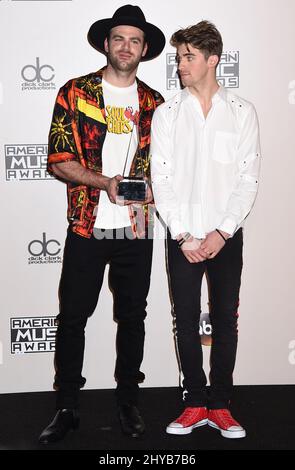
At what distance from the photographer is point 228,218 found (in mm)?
2775

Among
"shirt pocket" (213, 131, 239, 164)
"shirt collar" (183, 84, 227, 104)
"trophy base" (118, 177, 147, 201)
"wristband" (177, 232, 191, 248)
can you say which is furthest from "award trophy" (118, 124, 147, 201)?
"shirt collar" (183, 84, 227, 104)

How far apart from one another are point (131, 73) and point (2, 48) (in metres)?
0.85

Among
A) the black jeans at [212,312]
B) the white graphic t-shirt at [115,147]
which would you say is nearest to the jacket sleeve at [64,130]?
the white graphic t-shirt at [115,147]

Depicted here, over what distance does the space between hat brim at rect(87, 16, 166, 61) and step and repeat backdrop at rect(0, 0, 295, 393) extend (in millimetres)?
206

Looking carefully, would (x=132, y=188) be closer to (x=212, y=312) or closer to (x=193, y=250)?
(x=193, y=250)

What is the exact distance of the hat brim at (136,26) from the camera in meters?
2.88

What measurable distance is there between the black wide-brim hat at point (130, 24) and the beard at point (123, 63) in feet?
0.56

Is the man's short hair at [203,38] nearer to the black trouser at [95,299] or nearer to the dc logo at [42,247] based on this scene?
the black trouser at [95,299]

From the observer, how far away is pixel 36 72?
3.34 meters

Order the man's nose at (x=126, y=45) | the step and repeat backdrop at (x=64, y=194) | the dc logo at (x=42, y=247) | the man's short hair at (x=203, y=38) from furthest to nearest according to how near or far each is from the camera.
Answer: the dc logo at (x=42, y=247), the step and repeat backdrop at (x=64, y=194), the man's nose at (x=126, y=45), the man's short hair at (x=203, y=38)
